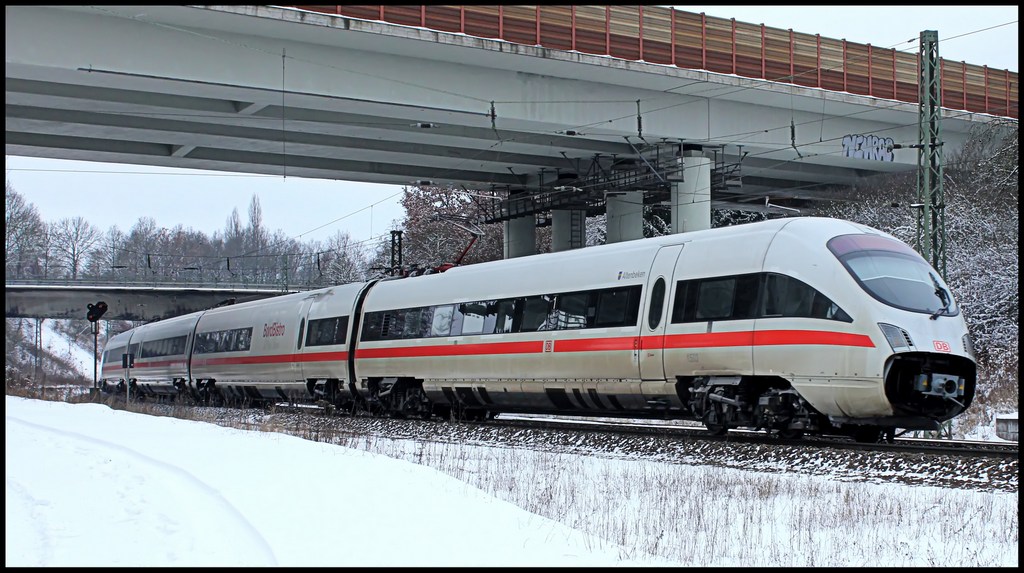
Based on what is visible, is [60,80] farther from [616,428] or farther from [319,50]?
[616,428]

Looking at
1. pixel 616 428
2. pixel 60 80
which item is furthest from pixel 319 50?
pixel 616 428

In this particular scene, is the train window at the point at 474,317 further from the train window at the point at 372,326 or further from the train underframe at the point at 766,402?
the train window at the point at 372,326

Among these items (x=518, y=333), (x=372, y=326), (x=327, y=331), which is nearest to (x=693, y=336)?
(x=518, y=333)

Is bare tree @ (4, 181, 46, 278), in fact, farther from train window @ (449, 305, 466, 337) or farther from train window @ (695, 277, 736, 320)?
train window @ (695, 277, 736, 320)

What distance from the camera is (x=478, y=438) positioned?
18.6 metres

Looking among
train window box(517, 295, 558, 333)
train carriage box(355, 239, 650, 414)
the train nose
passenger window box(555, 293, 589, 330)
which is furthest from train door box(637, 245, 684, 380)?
the train nose

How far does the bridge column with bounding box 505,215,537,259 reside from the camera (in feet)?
138

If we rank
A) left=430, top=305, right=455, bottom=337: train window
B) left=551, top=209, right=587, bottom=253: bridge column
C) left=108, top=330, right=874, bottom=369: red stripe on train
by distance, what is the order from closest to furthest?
left=108, top=330, right=874, bottom=369: red stripe on train, left=430, top=305, right=455, bottom=337: train window, left=551, top=209, right=587, bottom=253: bridge column

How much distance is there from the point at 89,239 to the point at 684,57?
102 m

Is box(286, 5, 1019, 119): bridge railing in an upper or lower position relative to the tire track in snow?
upper

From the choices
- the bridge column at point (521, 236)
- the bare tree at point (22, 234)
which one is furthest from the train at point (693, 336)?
the bare tree at point (22, 234)

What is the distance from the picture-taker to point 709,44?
29266 millimetres

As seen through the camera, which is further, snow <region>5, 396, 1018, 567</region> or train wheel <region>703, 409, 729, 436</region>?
train wheel <region>703, 409, 729, 436</region>

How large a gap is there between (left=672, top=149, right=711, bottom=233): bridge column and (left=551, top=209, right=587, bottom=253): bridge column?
715 centimetres
